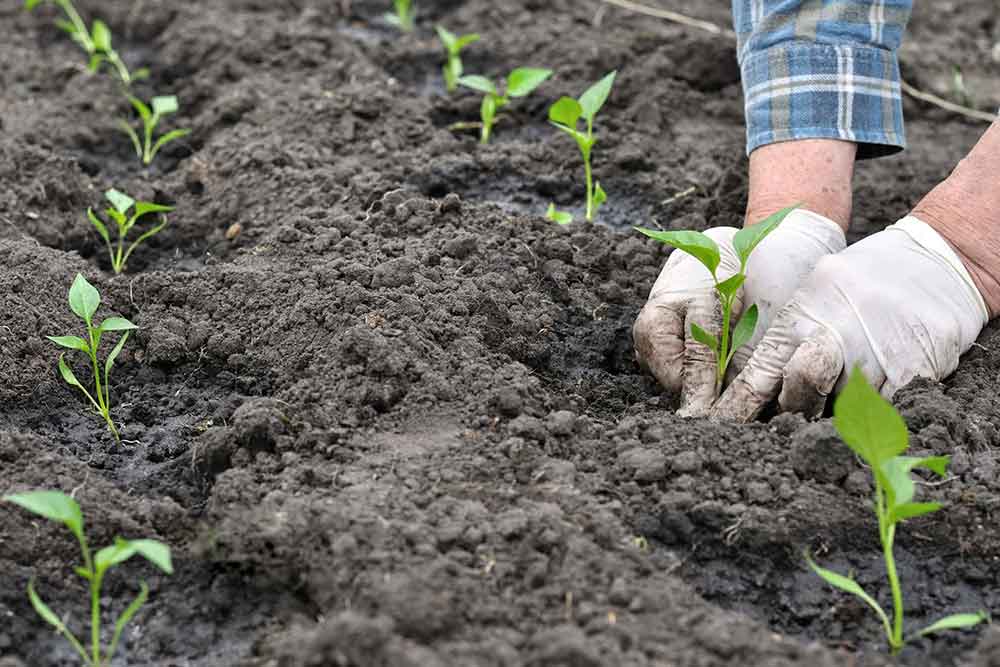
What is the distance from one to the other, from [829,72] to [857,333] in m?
0.70

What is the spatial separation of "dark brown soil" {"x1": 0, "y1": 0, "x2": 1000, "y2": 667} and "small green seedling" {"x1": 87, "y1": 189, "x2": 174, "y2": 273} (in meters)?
0.06

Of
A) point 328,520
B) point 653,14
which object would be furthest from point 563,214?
point 653,14

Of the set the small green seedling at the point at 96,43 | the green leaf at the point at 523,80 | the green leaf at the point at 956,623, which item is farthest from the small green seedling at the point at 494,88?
the green leaf at the point at 956,623

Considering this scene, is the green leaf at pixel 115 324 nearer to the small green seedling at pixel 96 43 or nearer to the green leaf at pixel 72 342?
the green leaf at pixel 72 342

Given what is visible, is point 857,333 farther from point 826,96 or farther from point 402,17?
point 402,17

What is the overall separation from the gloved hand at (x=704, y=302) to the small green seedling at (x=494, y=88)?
2.77 ft

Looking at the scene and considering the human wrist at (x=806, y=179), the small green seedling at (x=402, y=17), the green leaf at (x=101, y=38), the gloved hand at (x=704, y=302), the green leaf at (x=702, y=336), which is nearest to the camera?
the green leaf at (x=702, y=336)

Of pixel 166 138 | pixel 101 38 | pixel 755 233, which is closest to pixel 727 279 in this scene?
pixel 755 233

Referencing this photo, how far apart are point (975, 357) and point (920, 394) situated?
27 centimetres

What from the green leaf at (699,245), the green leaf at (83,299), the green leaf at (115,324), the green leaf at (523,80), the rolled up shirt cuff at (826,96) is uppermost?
the rolled up shirt cuff at (826,96)

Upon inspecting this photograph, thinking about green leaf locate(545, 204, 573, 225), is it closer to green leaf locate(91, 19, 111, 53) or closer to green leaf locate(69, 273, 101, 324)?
green leaf locate(69, 273, 101, 324)

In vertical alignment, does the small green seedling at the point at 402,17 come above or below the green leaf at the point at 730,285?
below

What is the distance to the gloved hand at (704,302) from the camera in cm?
225

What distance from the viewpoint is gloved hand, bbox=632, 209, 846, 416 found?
88.5 inches
